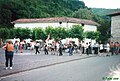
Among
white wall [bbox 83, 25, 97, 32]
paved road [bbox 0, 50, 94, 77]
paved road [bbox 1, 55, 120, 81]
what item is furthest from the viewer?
white wall [bbox 83, 25, 97, 32]

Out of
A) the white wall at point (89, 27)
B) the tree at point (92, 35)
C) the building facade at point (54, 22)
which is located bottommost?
the tree at point (92, 35)

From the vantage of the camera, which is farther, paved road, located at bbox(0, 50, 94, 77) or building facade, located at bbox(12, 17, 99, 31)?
building facade, located at bbox(12, 17, 99, 31)

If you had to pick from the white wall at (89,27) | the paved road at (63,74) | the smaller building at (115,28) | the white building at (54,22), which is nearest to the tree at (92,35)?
the smaller building at (115,28)

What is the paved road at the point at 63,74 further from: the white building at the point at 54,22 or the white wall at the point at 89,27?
the white wall at the point at 89,27

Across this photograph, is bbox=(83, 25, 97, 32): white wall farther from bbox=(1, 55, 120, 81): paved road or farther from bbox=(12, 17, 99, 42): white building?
bbox=(1, 55, 120, 81): paved road

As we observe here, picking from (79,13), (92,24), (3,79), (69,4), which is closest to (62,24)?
(92,24)

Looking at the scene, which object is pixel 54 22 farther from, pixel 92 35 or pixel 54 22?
pixel 92 35

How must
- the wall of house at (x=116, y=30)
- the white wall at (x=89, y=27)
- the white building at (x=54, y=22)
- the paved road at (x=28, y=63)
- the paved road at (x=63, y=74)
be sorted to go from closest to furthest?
the paved road at (x=63, y=74)
the paved road at (x=28, y=63)
the wall of house at (x=116, y=30)
the white building at (x=54, y=22)
the white wall at (x=89, y=27)

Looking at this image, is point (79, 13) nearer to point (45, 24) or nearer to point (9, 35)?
point (45, 24)

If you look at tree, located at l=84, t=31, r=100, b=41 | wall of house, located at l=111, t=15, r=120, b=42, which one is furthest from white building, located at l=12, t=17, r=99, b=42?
wall of house, located at l=111, t=15, r=120, b=42

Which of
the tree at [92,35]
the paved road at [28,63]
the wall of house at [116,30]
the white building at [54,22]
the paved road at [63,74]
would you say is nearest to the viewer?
the paved road at [63,74]

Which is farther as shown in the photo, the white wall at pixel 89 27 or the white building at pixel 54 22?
the white wall at pixel 89 27

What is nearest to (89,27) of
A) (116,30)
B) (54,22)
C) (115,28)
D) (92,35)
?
(54,22)

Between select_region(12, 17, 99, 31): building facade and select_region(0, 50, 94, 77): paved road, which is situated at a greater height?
select_region(12, 17, 99, 31): building facade
